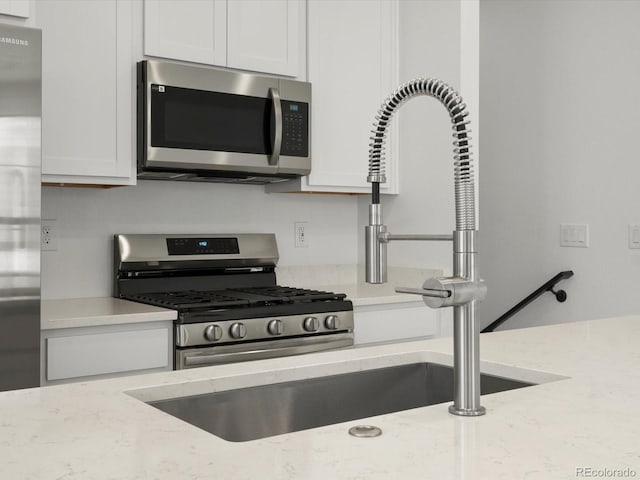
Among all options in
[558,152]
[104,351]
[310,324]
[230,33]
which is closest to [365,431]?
[104,351]

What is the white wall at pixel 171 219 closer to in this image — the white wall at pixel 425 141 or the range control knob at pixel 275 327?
the white wall at pixel 425 141

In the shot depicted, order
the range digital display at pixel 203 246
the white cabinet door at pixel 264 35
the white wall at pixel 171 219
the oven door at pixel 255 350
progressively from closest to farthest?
the oven door at pixel 255 350, the white wall at pixel 171 219, the white cabinet door at pixel 264 35, the range digital display at pixel 203 246

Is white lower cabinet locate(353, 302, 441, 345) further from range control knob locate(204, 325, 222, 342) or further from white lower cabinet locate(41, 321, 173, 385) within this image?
white lower cabinet locate(41, 321, 173, 385)

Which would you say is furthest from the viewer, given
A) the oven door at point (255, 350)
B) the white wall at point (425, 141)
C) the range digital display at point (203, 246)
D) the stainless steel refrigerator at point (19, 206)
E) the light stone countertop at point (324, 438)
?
the white wall at point (425, 141)

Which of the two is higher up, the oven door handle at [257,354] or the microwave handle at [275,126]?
the microwave handle at [275,126]

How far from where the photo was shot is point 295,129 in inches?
127

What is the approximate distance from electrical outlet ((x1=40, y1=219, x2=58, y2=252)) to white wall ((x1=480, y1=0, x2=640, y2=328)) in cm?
258

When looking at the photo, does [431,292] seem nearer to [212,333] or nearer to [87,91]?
[212,333]

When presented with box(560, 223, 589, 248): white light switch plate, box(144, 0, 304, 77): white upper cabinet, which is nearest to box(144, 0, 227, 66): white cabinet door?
box(144, 0, 304, 77): white upper cabinet

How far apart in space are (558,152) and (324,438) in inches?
133

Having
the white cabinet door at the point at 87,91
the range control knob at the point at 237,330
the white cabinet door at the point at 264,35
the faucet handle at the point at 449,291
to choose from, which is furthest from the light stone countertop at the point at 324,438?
the white cabinet door at the point at 264,35

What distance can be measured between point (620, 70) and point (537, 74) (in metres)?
0.56

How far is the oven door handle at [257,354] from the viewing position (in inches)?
100

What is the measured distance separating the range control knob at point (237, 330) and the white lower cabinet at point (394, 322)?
60 cm
